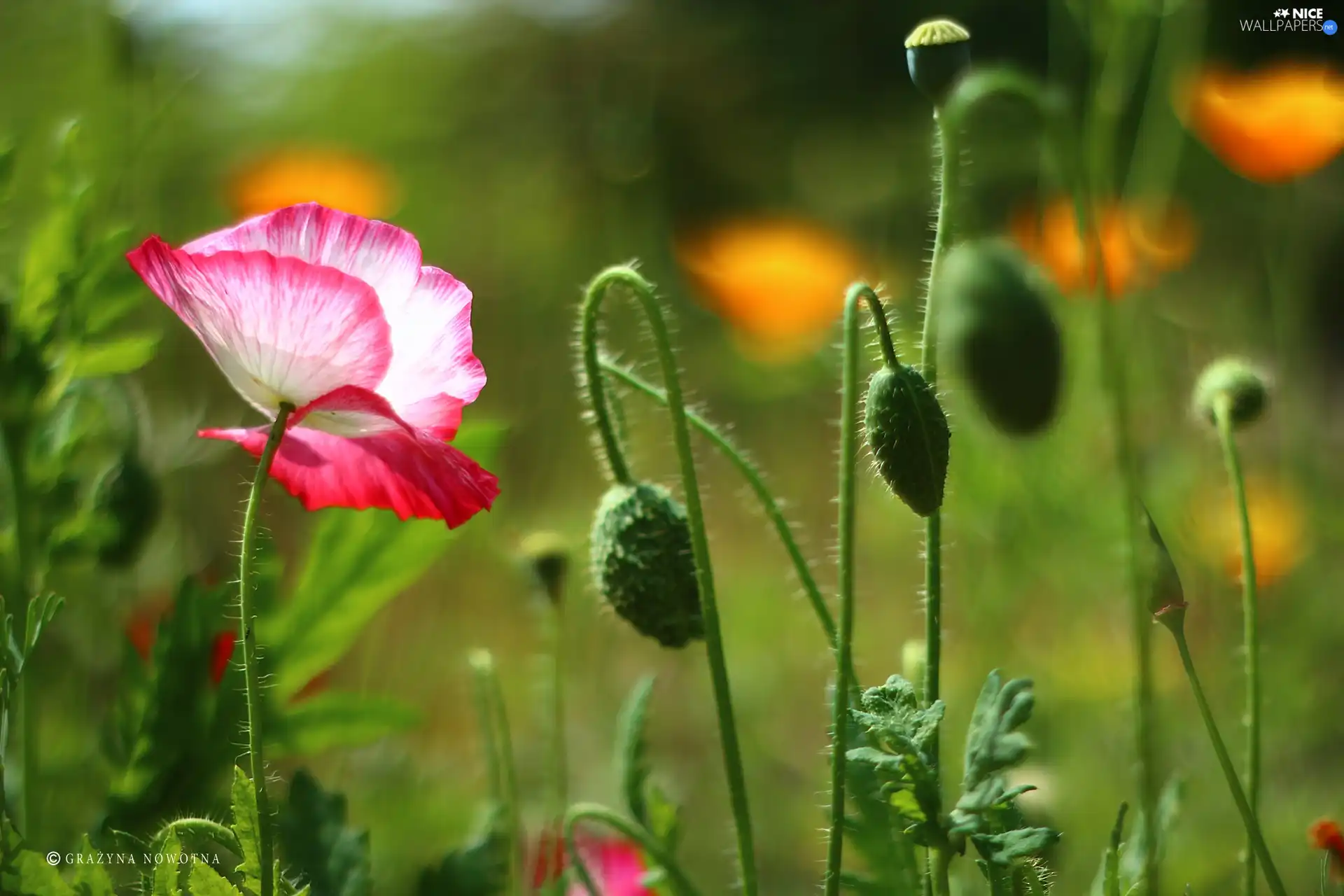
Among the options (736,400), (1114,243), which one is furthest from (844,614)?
(736,400)

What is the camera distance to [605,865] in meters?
1.13

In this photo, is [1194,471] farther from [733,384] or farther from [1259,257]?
[1259,257]

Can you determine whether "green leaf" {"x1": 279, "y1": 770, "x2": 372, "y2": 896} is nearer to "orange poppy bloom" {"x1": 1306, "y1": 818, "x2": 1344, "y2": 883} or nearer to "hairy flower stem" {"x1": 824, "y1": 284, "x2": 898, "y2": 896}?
"hairy flower stem" {"x1": 824, "y1": 284, "x2": 898, "y2": 896}

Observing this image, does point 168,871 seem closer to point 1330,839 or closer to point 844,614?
point 844,614

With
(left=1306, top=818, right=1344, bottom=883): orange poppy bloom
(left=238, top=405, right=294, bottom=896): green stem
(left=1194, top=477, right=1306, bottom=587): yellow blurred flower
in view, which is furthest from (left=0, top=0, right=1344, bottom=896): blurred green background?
(left=238, top=405, right=294, bottom=896): green stem

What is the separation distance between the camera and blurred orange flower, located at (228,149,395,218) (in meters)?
2.32

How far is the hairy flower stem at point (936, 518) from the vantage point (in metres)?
0.68

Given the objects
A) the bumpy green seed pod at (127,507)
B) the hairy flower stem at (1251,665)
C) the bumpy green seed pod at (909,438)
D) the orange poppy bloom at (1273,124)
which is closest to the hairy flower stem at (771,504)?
the bumpy green seed pod at (909,438)

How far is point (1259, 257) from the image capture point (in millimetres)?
3648

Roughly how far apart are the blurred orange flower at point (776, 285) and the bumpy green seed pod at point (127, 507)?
1.23 metres

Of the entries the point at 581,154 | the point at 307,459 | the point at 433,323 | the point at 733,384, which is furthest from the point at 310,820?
the point at 581,154

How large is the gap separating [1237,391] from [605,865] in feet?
2.01

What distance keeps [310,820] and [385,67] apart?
4509 millimetres

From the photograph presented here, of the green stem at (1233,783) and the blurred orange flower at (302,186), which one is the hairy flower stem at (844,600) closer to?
the green stem at (1233,783)
